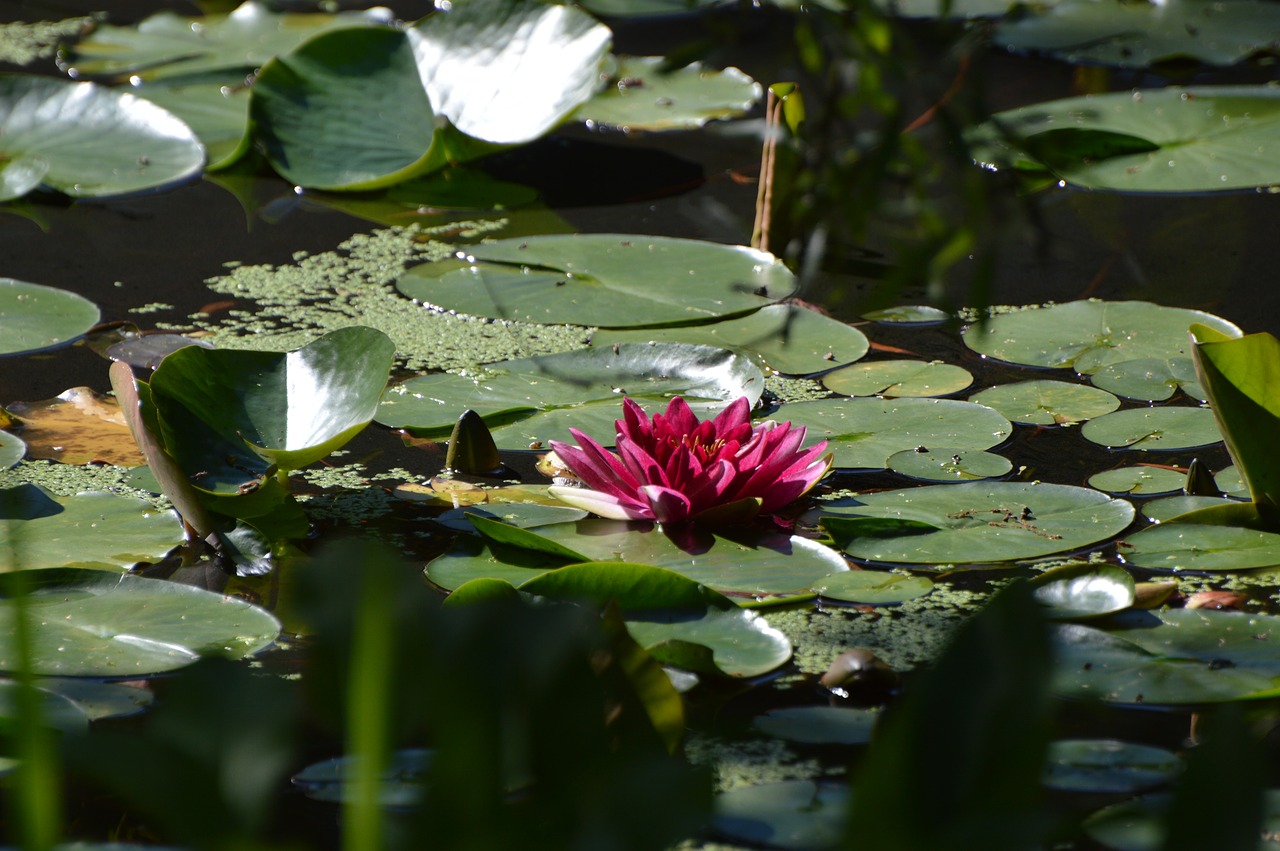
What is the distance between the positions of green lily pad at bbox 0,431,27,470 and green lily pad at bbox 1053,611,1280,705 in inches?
48.6

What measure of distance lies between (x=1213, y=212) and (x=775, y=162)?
0.91 m

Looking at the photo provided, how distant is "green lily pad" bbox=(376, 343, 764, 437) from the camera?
177 centimetres

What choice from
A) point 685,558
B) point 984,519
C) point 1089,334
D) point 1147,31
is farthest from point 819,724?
point 1147,31

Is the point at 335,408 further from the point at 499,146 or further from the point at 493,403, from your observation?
the point at 499,146

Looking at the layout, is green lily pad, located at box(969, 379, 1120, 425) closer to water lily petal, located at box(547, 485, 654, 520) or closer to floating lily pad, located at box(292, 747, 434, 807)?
water lily petal, located at box(547, 485, 654, 520)

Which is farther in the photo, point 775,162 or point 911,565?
point 775,162

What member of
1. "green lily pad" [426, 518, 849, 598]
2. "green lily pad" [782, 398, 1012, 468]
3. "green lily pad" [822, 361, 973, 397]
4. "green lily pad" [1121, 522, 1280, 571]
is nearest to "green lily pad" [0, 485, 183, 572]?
"green lily pad" [426, 518, 849, 598]

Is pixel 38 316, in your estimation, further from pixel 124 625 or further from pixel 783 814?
pixel 783 814

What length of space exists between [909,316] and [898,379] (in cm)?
30

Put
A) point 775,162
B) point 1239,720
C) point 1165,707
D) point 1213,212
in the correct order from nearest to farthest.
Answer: point 1239,720, point 1165,707, point 775,162, point 1213,212

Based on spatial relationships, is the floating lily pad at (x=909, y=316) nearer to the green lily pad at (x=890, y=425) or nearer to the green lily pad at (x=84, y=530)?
the green lily pad at (x=890, y=425)

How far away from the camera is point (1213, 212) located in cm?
260

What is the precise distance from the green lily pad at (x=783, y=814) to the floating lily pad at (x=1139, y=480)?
72cm

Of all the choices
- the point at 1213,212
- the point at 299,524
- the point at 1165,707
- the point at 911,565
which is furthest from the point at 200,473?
the point at 1213,212
